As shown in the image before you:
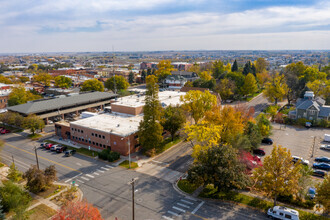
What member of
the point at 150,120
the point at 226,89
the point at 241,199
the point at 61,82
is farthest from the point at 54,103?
the point at 226,89

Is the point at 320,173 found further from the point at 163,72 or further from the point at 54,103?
the point at 163,72

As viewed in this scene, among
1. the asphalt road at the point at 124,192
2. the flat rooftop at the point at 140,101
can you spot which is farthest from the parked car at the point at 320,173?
the flat rooftop at the point at 140,101

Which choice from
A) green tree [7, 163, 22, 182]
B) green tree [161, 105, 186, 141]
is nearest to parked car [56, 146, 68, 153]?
green tree [7, 163, 22, 182]

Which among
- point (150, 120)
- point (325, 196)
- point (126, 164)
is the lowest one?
point (126, 164)

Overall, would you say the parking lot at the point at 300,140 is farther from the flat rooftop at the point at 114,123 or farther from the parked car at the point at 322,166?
the flat rooftop at the point at 114,123

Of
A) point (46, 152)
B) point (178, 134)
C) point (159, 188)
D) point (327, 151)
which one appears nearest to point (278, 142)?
point (327, 151)

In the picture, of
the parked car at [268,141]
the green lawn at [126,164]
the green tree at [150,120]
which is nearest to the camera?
the green lawn at [126,164]
